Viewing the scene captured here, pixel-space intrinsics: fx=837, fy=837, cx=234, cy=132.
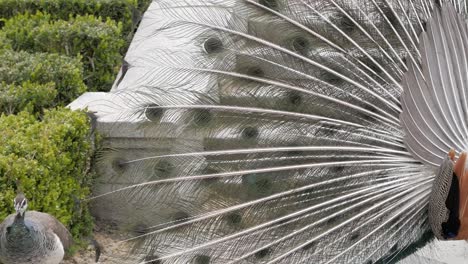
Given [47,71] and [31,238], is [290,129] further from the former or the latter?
[47,71]

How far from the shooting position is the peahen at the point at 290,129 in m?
4.31

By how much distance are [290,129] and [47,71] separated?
104 inches

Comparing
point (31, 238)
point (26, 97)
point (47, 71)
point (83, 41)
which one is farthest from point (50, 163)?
point (83, 41)

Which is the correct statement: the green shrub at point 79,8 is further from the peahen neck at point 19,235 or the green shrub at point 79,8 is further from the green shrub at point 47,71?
the peahen neck at point 19,235

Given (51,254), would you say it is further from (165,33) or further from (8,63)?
(8,63)

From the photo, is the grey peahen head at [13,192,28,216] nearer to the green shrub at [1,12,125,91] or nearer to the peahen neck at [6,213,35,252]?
the peahen neck at [6,213,35,252]

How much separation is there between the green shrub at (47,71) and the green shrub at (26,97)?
17 cm

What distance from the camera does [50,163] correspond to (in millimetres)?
5262

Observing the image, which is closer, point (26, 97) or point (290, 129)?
point (290, 129)

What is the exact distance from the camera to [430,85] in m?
4.43

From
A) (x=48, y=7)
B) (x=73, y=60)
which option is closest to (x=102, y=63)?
(x=73, y=60)

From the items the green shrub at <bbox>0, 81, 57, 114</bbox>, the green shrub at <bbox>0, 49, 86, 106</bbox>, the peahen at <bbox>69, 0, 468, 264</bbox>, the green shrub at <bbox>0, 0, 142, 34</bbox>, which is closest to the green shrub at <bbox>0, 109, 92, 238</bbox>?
the green shrub at <bbox>0, 81, 57, 114</bbox>

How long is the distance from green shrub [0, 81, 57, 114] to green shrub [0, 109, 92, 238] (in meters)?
0.36

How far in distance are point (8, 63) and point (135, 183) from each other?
264 cm
